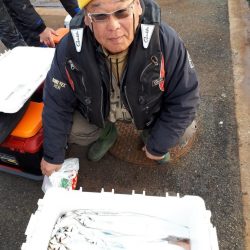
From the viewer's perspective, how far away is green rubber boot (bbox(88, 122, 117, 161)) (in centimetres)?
261

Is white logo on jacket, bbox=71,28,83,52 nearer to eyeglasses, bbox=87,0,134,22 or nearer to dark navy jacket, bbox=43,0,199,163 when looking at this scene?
dark navy jacket, bbox=43,0,199,163

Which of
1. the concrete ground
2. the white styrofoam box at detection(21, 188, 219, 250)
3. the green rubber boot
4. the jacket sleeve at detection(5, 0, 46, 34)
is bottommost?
the concrete ground

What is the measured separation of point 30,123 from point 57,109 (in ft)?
0.77

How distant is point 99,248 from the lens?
1.48 meters

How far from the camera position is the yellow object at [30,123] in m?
2.09

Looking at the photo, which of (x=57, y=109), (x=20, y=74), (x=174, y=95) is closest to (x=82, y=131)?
(x=57, y=109)

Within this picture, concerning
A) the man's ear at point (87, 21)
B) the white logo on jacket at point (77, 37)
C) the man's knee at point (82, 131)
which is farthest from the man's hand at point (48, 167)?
the man's ear at point (87, 21)

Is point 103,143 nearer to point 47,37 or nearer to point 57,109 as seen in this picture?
point 57,109

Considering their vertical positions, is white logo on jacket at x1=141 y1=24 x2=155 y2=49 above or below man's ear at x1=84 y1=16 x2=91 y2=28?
below

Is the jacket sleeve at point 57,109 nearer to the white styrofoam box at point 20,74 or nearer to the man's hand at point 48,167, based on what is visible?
the man's hand at point 48,167

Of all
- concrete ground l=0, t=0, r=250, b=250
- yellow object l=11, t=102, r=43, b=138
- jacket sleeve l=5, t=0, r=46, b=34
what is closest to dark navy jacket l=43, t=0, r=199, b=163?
yellow object l=11, t=102, r=43, b=138

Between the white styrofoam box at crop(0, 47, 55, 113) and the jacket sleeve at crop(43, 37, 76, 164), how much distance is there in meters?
0.19

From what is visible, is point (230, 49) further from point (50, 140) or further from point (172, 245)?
point (172, 245)

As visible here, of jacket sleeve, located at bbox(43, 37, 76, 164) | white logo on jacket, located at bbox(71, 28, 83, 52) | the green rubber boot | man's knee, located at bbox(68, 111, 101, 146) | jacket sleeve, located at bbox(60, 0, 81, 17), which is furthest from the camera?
jacket sleeve, located at bbox(60, 0, 81, 17)
